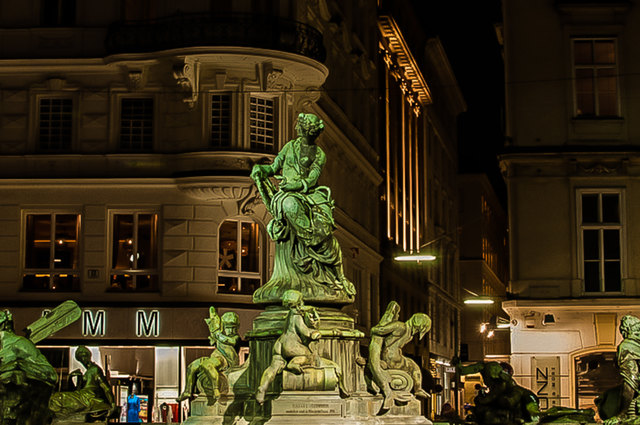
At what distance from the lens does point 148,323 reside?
38000mm

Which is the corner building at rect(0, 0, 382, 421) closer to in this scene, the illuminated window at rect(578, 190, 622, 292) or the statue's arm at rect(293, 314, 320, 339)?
the illuminated window at rect(578, 190, 622, 292)

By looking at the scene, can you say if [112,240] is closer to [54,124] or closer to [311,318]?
[54,124]

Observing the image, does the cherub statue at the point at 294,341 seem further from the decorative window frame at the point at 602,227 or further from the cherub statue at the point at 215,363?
the decorative window frame at the point at 602,227

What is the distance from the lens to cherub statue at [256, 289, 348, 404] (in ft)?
57.7

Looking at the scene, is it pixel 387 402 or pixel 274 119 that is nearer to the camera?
pixel 387 402

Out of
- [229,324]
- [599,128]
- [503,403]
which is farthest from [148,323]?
[229,324]

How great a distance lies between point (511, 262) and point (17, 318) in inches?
540

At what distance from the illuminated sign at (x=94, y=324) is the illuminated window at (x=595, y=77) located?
568 inches

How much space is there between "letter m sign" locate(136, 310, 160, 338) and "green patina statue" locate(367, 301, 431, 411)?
61.3 ft

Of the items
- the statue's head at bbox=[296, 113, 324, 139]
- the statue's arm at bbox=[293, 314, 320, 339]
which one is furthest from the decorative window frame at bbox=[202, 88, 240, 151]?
the statue's arm at bbox=[293, 314, 320, 339]

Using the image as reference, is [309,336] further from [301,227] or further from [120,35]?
[120,35]

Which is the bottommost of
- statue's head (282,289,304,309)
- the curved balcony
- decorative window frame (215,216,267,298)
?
statue's head (282,289,304,309)

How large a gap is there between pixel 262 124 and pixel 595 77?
31.4 ft

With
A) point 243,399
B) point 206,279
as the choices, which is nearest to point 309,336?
point 243,399
